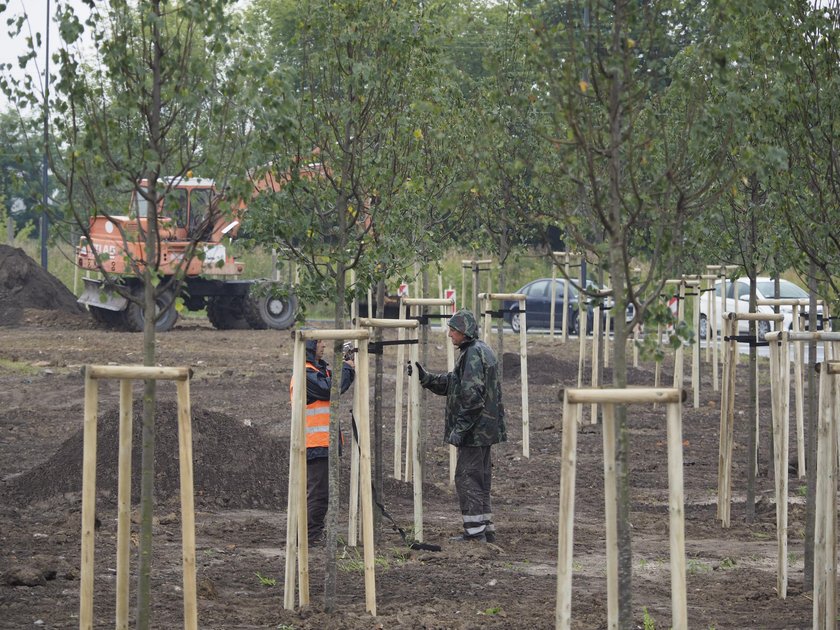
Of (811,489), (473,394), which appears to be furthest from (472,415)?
(811,489)

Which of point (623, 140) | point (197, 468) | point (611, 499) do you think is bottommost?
point (197, 468)

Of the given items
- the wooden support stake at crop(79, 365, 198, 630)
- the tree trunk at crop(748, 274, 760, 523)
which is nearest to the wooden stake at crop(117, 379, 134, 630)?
the wooden support stake at crop(79, 365, 198, 630)

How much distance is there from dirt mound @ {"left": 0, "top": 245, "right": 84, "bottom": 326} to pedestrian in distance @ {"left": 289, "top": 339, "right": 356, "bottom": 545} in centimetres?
2306

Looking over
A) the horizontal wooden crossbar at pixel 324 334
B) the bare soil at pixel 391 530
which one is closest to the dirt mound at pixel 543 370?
the bare soil at pixel 391 530

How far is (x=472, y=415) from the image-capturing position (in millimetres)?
9719

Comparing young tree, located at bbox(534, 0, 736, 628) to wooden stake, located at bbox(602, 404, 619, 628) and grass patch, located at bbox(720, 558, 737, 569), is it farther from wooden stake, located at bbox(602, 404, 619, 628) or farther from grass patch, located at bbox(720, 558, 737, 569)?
grass patch, located at bbox(720, 558, 737, 569)

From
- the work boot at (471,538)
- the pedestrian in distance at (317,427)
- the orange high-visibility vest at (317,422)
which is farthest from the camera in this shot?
the work boot at (471,538)

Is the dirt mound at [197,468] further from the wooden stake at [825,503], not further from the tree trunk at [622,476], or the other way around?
the tree trunk at [622,476]

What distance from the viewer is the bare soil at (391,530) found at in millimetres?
7422

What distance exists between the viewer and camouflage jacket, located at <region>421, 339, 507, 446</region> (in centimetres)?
962

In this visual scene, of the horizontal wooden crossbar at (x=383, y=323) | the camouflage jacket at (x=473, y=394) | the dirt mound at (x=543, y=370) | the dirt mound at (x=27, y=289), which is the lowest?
the dirt mound at (x=543, y=370)

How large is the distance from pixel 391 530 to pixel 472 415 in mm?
1368

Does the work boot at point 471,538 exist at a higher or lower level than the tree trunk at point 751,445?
lower

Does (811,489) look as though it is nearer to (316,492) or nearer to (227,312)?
(316,492)
